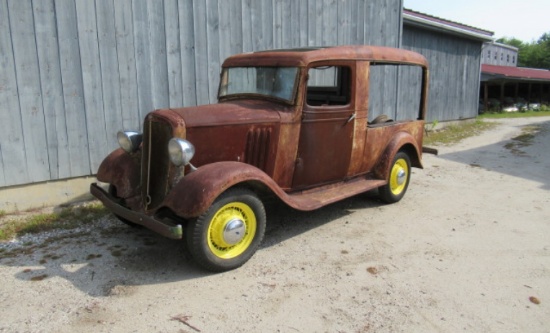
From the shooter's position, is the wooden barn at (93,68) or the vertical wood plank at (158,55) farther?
the vertical wood plank at (158,55)

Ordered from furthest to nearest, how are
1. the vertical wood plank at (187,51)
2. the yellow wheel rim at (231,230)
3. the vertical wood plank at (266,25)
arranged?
the vertical wood plank at (266,25)
the vertical wood plank at (187,51)
the yellow wheel rim at (231,230)

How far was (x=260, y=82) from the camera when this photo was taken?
464 cm

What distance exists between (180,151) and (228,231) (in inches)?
31.0

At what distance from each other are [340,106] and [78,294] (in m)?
3.10

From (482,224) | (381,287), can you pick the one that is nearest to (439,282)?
(381,287)

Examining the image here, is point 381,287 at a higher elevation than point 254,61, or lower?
lower

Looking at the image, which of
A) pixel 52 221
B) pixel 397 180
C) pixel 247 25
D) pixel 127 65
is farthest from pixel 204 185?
pixel 247 25

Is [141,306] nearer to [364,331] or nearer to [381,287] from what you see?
[364,331]

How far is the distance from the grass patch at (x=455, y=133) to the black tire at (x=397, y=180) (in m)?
4.81

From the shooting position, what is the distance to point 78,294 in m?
3.39

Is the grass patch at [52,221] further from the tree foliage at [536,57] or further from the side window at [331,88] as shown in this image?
the tree foliage at [536,57]

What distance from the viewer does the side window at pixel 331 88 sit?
16.2ft

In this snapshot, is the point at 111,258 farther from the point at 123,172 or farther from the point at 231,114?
the point at 231,114

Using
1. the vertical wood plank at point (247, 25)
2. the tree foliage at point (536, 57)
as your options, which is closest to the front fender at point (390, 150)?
the vertical wood plank at point (247, 25)
